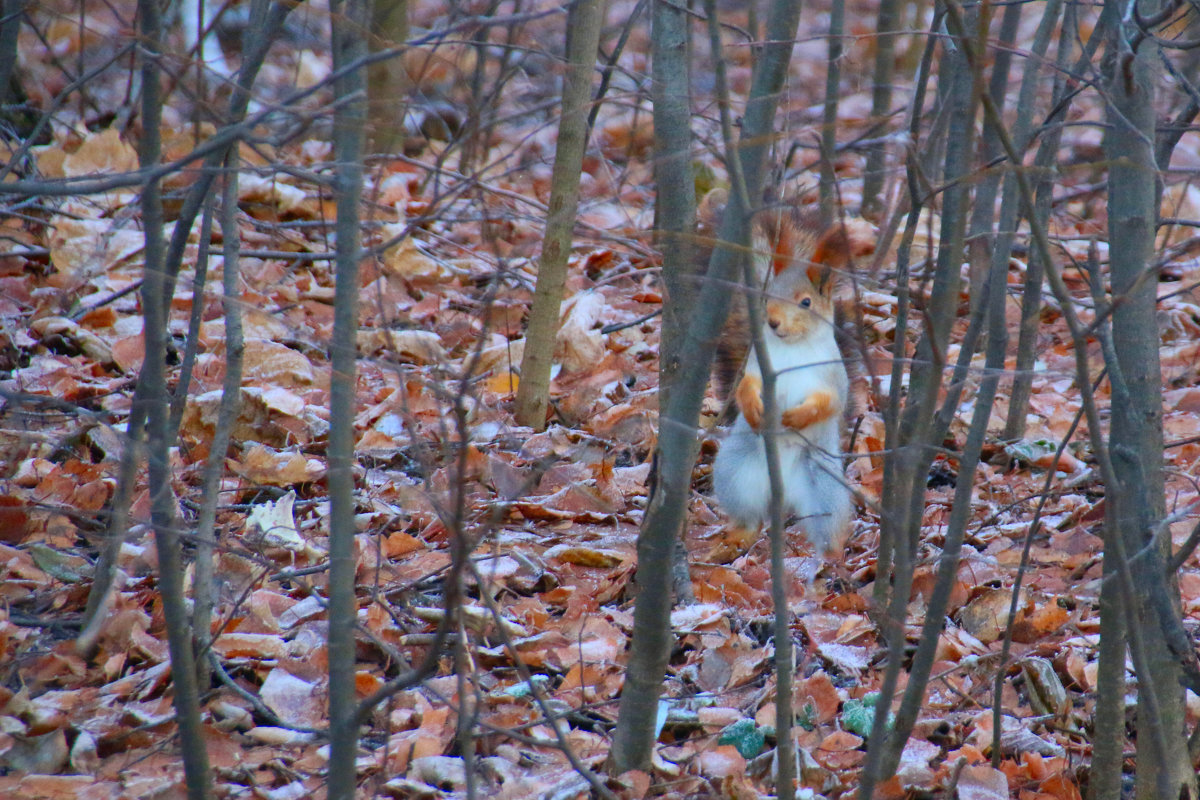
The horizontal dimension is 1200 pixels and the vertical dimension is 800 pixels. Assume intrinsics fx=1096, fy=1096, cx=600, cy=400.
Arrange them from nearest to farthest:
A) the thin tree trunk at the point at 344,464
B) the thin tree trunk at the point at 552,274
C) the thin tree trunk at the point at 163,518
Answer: the thin tree trunk at the point at 344,464
the thin tree trunk at the point at 163,518
the thin tree trunk at the point at 552,274

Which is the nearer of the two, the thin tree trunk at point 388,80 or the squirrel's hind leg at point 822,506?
the thin tree trunk at point 388,80

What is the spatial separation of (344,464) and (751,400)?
1.46 metres

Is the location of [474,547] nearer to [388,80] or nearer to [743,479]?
[743,479]

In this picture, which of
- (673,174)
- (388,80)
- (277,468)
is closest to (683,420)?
(673,174)

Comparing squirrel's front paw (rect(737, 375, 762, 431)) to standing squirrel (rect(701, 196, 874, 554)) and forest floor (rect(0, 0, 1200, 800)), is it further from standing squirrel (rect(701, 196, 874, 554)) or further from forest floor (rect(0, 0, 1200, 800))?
forest floor (rect(0, 0, 1200, 800))

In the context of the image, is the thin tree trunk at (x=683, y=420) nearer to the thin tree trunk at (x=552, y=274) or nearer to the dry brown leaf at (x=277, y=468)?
the dry brown leaf at (x=277, y=468)

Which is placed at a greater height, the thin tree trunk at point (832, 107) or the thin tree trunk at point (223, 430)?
the thin tree trunk at point (832, 107)

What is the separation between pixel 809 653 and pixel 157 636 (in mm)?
1435

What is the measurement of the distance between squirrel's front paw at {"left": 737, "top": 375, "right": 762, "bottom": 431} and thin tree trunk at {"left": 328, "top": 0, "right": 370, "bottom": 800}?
4.67ft

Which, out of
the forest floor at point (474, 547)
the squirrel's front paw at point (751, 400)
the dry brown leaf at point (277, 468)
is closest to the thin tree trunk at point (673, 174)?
the forest floor at point (474, 547)

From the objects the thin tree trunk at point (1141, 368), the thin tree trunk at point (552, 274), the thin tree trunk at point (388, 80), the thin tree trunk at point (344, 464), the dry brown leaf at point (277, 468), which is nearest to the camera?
the thin tree trunk at point (344, 464)

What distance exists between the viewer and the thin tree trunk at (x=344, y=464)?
56.9 inches

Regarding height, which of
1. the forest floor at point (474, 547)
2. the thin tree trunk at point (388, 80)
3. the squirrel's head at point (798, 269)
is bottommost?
the forest floor at point (474, 547)

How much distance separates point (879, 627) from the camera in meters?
2.52
